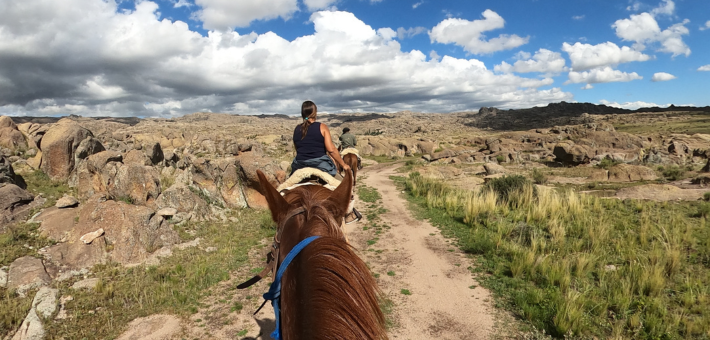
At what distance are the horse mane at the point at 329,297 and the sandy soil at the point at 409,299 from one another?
12.4ft

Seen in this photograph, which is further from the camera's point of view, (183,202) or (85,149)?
(85,149)

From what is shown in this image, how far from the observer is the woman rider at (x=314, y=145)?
390cm

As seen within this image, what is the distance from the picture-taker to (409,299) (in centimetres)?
542

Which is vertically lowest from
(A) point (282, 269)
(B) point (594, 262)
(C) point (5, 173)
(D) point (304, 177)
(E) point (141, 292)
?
(E) point (141, 292)

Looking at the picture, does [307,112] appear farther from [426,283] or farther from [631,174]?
[631,174]

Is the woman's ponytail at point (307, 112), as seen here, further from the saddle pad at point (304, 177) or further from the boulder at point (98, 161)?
the boulder at point (98, 161)

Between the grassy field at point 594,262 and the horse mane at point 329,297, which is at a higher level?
the horse mane at point 329,297

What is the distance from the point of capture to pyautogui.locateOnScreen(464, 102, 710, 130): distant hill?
279ft

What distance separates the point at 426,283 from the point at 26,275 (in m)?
7.88

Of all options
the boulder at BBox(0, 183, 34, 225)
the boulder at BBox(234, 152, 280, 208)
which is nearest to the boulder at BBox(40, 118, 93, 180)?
the boulder at BBox(0, 183, 34, 225)

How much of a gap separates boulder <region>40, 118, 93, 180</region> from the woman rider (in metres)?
16.7

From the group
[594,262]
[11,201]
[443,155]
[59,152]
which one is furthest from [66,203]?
[443,155]

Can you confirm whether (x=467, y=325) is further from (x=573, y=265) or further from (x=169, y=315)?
(x=169, y=315)

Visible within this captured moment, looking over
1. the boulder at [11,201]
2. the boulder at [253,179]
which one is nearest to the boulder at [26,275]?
the boulder at [11,201]
